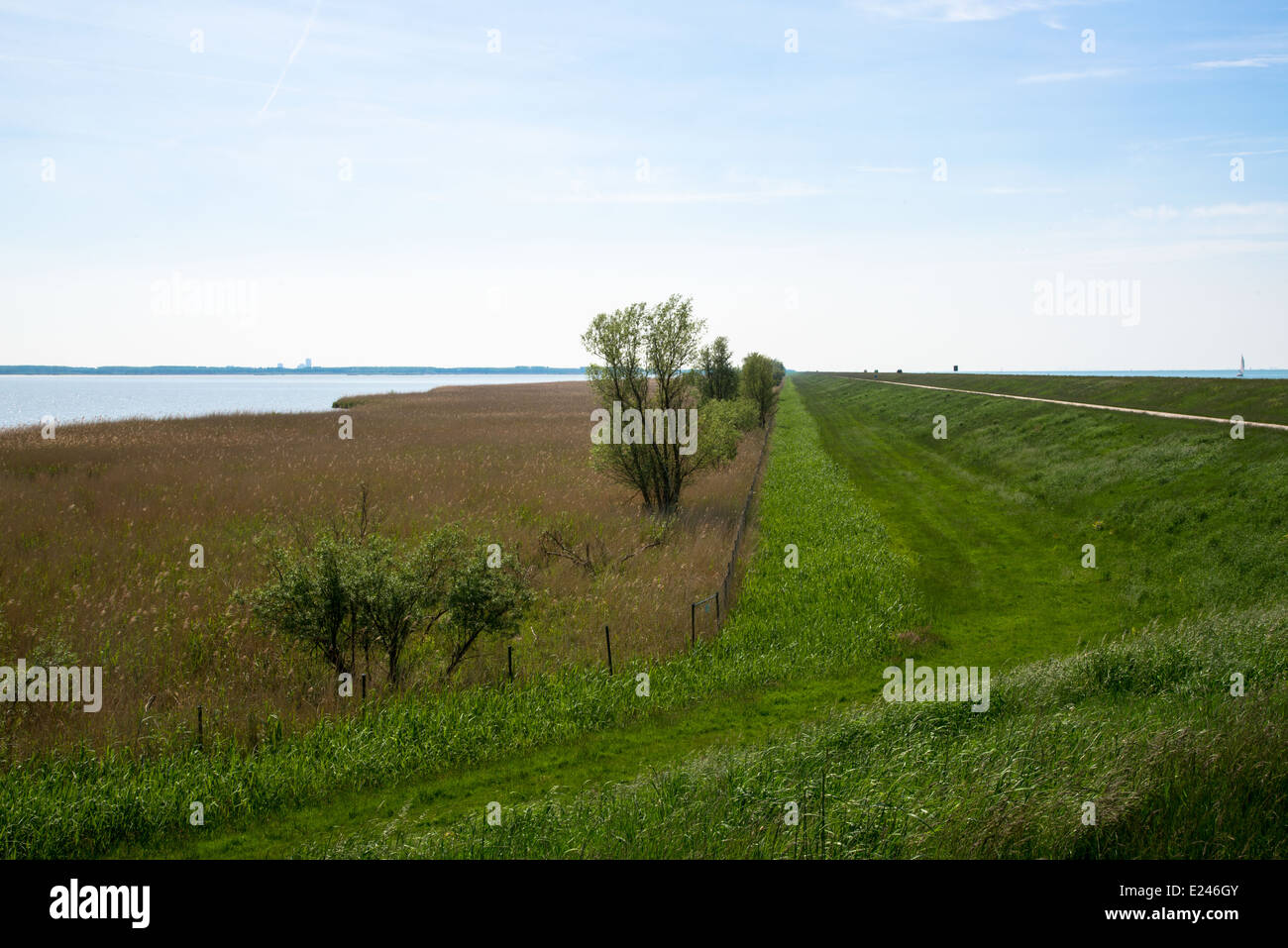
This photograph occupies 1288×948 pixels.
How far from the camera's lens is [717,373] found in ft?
199

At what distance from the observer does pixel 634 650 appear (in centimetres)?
1530

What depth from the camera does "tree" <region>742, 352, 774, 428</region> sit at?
65125 millimetres

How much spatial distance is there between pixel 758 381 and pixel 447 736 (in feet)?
191

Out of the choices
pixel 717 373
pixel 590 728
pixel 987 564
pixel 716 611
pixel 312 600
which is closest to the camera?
pixel 590 728

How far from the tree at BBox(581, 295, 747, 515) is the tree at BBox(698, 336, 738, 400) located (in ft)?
92.7

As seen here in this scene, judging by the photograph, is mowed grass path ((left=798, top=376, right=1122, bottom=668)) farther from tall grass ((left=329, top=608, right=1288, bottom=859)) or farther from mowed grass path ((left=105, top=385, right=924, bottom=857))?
tall grass ((left=329, top=608, right=1288, bottom=859))

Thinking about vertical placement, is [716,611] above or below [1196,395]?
below

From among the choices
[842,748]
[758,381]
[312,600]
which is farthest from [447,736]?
[758,381]

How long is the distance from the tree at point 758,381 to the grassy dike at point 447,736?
151ft

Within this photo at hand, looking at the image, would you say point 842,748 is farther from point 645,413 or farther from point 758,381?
point 758,381
